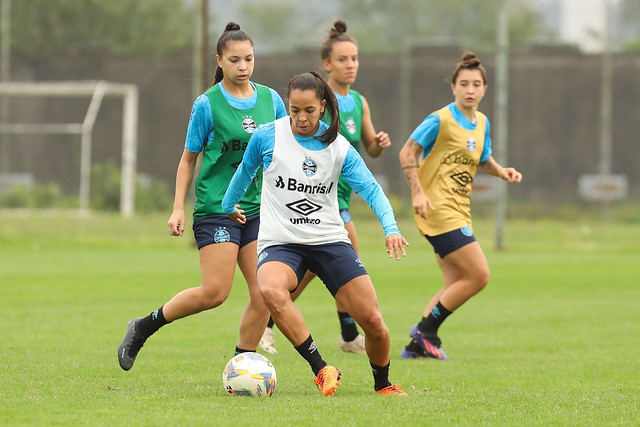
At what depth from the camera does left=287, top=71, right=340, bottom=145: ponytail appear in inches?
226

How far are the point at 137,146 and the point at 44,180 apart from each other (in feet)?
8.91

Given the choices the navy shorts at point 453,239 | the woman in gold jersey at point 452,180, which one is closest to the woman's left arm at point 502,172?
the woman in gold jersey at point 452,180

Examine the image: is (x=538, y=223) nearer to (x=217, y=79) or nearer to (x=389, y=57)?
(x=389, y=57)

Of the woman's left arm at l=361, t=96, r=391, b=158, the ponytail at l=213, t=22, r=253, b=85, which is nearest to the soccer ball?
the ponytail at l=213, t=22, r=253, b=85

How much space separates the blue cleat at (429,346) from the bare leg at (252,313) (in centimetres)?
155

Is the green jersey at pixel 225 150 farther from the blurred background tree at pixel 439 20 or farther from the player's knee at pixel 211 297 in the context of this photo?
the blurred background tree at pixel 439 20

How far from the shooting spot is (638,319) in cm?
1020

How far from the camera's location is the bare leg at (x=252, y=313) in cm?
679

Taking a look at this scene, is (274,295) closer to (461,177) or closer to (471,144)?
(461,177)

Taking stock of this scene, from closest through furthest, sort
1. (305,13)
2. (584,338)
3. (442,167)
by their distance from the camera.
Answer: (442,167), (584,338), (305,13)

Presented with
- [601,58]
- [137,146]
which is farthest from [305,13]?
[601,58]

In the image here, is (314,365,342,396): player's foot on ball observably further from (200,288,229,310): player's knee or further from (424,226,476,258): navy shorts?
(424,226,476,258): navy shorts

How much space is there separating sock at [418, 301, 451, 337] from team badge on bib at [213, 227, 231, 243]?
2.00 meters

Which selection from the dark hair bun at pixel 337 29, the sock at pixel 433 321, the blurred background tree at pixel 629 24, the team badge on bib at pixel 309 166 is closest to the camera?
the team badge on bib at pixel 309 166
